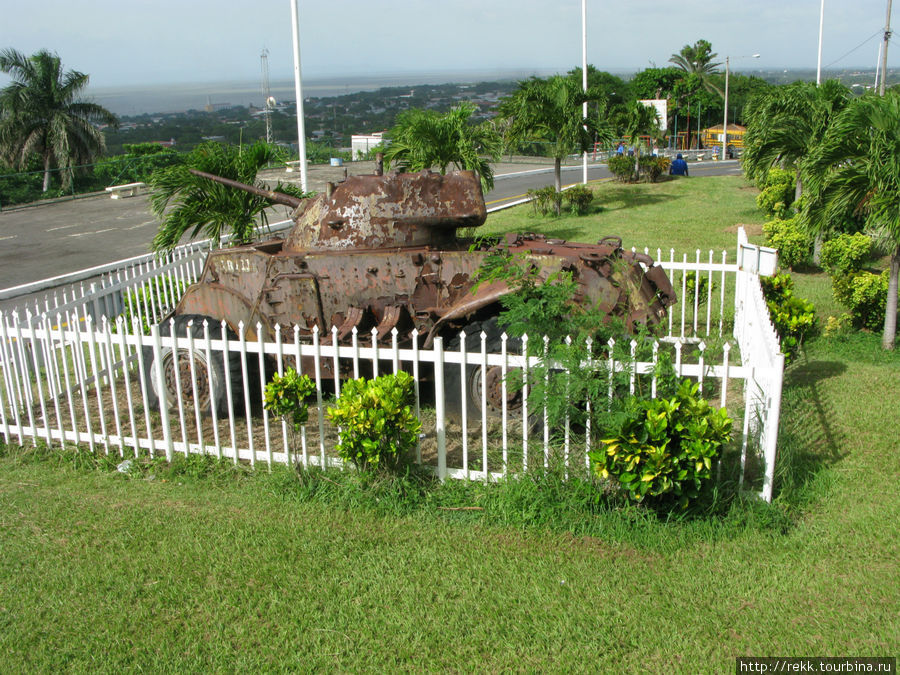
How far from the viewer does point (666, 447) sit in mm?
5184

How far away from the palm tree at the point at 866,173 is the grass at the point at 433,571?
9.71 feet

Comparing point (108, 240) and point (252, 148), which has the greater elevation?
point (252, 148)

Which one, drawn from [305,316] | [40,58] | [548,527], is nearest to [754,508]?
[548,527]

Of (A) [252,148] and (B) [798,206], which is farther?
(B) [798,206]

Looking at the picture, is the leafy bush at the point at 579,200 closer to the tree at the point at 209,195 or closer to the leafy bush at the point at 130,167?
the tree at the point at 209,195

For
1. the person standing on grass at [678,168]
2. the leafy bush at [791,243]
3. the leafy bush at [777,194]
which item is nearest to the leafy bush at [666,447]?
the leafy bush at [791,243]

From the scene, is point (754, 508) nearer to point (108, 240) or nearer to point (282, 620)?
point (282, 620)

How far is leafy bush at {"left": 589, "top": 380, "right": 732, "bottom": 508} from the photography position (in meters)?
5.14

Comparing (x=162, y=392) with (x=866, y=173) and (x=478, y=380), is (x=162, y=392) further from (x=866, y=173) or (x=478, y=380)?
(x=866, y=173)

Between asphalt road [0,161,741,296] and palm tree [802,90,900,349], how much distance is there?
11.3 m

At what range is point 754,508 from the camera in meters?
5.42

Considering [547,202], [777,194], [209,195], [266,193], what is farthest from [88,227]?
[777,194]

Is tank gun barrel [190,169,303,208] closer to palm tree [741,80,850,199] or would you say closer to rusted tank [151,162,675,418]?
rusted tank [151,162,675,418]

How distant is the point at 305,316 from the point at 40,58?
113 feet
